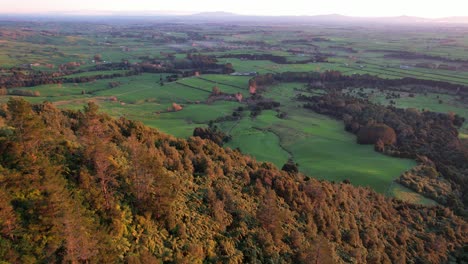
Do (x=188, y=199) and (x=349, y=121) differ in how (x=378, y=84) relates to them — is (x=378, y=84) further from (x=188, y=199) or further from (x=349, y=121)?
(x=188, y=199)

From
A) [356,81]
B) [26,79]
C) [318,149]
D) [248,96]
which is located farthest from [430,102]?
[26,79]

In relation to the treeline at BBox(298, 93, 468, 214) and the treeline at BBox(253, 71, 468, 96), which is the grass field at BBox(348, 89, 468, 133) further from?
the treeline at BBox(298, 93, 468, 214)

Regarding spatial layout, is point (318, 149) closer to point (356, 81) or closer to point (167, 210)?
point (167, 210)

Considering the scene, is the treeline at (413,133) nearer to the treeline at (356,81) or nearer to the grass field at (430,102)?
the grass field at (430,102)

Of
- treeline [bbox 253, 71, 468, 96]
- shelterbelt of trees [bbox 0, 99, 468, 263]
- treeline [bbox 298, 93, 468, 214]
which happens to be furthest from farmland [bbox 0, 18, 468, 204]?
shelterbelt of trees [bbox 0, 99, 468, 263]

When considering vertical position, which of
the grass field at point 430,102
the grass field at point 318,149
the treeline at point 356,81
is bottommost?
the grass field at point 318,149

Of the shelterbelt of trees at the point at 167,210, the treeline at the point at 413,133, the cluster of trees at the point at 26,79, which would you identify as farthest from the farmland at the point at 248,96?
the shelterbelt of trees at the point at 167,210
